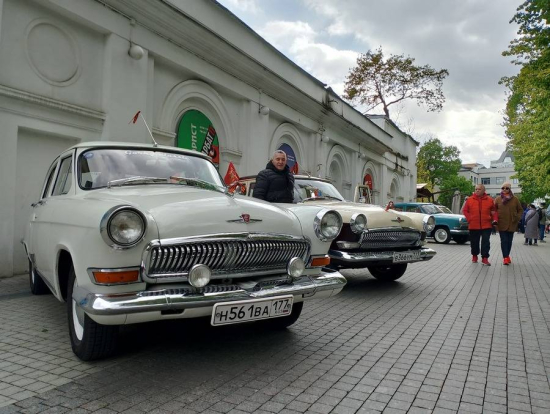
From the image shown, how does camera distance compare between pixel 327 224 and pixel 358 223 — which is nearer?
pixel 327 224

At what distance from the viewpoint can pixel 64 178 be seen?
4305mm

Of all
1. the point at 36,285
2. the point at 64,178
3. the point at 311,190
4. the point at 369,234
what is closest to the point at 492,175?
the point at 311,190

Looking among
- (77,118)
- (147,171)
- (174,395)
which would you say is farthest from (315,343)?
(77,118)

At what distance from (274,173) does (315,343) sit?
246 cm

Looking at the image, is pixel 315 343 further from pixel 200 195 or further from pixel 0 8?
pixel 0 8

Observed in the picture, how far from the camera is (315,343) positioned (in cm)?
387

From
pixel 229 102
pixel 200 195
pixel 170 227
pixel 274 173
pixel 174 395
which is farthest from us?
pixel 229 102

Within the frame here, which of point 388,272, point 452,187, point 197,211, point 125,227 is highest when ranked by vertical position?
point 452,187

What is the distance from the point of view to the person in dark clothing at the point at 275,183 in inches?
222

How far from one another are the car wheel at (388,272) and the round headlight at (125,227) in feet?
17.2

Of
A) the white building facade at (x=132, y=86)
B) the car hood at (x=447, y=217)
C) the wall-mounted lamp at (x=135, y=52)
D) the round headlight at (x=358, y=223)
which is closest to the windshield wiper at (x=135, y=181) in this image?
the round headlight at (x=358, y=223)

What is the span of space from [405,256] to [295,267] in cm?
337

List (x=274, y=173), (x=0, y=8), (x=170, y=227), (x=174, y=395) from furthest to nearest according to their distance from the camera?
(x=0, y=8), (x=274, y=173), (x=170, y=227), (x=174, y=395)

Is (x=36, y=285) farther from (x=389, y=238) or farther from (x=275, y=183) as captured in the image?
(x=389, y=238)
